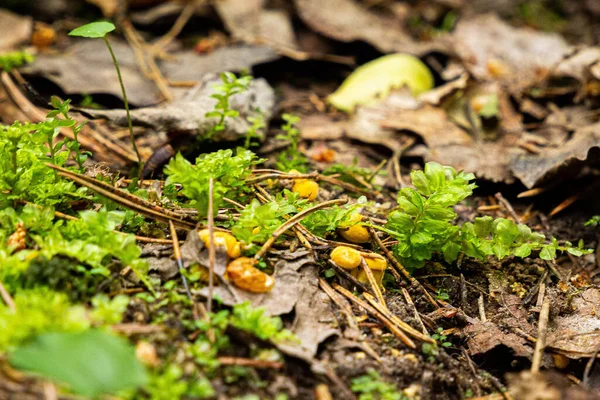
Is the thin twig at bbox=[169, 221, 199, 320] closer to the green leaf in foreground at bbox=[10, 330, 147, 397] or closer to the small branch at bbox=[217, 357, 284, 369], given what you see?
the small branch at bbox=[217, 357, 284, 369]

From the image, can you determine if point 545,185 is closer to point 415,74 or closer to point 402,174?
point 402,174

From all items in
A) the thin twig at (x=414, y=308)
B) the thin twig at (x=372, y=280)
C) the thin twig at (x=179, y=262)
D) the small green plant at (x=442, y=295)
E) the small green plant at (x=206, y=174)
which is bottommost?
the small green plant at (x=442, y=295)

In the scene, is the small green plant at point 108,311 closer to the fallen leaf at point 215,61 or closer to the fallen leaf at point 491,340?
the fallen leaf at point 491,340

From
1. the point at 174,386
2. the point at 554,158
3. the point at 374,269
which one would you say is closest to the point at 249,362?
the point at 174,386

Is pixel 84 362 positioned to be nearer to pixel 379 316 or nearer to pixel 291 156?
pixel 379 316

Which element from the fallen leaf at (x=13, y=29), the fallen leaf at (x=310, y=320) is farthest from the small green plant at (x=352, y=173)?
the fallen leaf at (x=13, y=29)

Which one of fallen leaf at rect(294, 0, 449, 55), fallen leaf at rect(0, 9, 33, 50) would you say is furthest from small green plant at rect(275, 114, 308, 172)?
fallen leaf at rect(0, 9, 33, 50)
